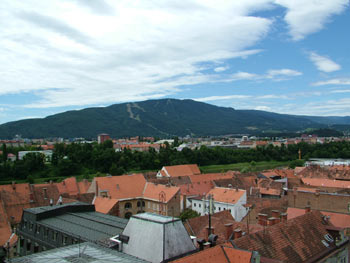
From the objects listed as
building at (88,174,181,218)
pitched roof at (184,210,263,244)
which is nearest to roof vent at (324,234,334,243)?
pitched roof at (184,210,263,244)

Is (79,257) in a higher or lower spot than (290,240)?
higher

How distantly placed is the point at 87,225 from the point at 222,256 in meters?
14.4

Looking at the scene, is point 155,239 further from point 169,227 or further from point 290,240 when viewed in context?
point 290,240

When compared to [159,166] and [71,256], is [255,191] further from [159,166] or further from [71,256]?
[159,166]

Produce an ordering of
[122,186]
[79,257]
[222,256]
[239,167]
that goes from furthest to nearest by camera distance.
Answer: [239,167]
[122,186]
[222,256]
[79,257]

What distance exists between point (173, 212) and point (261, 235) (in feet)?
97.3

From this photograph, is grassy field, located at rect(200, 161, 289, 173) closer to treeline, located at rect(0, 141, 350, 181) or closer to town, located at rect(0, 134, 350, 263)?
treeline, located at rect(0, 141, 350, 181)

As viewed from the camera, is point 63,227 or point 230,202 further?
point 230,202

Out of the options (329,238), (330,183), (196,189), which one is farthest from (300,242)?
(330,183)

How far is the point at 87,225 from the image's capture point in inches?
1132

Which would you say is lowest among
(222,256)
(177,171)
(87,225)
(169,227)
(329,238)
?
(177,171)

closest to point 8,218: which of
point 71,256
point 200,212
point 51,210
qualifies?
point 51,210

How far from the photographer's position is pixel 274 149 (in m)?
149

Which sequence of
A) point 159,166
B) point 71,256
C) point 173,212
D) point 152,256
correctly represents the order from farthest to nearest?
point 159,166
point 173,212
point 152,256
point 71,256
